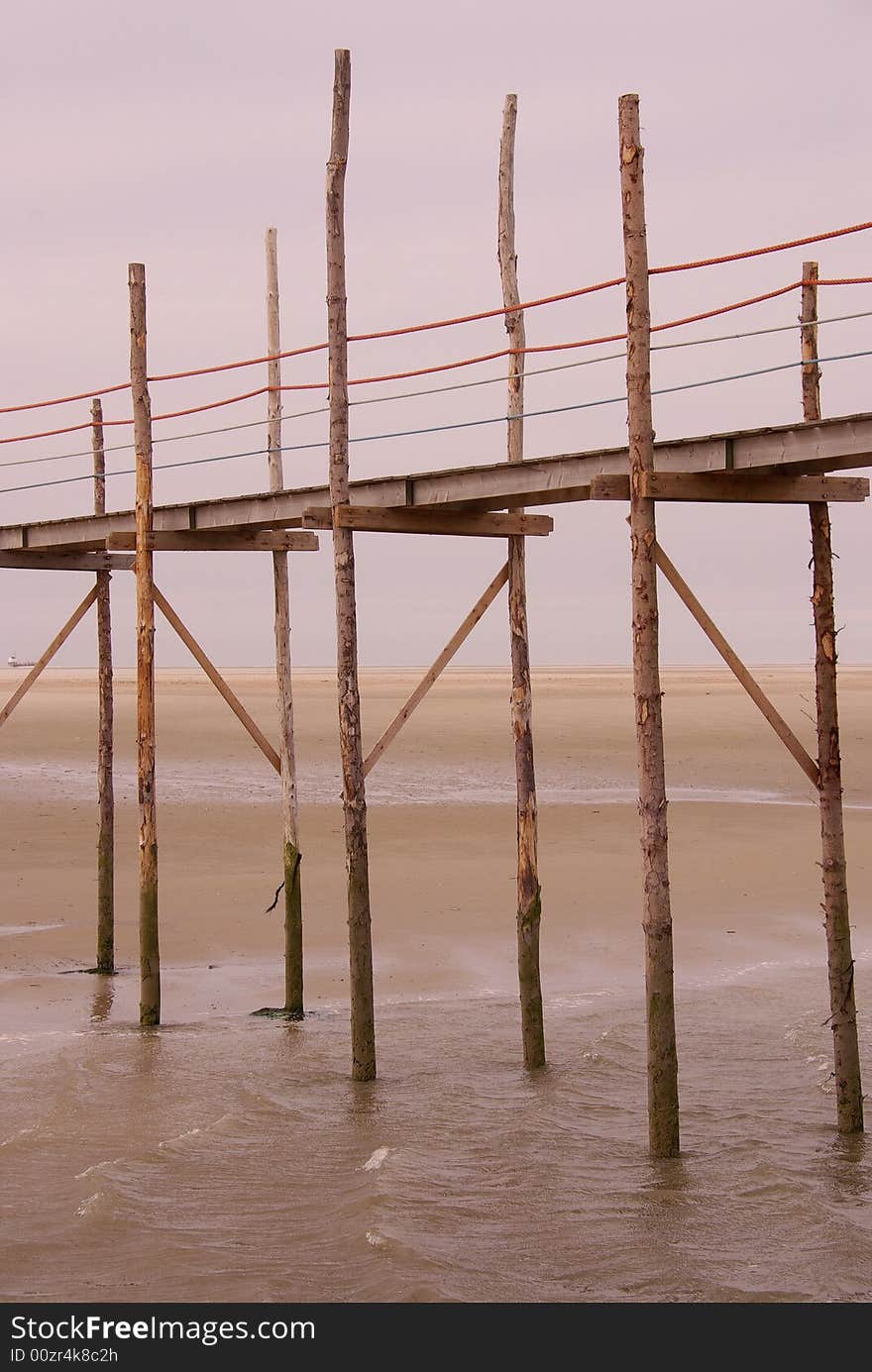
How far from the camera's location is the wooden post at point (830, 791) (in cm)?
984

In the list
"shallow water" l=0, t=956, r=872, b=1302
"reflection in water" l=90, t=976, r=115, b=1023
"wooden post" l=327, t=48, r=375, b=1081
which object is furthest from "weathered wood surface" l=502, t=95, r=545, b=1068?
"reflection in water" l=90, t=976, r=115, b=1023

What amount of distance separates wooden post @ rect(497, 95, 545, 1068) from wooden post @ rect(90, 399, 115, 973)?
4962 mm

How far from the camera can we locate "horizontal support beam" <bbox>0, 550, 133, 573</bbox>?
1652 centimetres

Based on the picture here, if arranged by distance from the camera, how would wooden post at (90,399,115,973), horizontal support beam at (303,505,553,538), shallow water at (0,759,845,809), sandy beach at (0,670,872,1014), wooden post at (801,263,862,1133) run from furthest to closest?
shallow water at (0,759,845,809) → sandy beach at (0,670,872,1014) → wooden post at (90,399,115,973) → horizontal support beam at (303,505,553,538) → wooden post at (801,263,862,1133)

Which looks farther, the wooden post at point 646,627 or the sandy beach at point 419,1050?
the wooden post at point 646,627

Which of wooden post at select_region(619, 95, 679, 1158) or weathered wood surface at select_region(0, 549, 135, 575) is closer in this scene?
wooden post at select_region(619, 95, 679, 1158)

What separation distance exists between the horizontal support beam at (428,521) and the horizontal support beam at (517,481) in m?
0.17

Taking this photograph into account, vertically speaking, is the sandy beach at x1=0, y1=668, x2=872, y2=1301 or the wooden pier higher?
the wooden pier

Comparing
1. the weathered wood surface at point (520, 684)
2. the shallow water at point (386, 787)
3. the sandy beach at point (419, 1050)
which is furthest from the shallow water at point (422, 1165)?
the shallow water at point (386, 787)

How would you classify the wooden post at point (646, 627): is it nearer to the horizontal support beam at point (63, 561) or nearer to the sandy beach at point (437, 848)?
the sandy beach at point (437, 848)

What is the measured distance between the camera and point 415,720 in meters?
42.4

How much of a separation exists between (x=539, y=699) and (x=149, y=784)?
132 feet

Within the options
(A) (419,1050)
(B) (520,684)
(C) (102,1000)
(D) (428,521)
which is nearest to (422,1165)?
(A) (419,1050)

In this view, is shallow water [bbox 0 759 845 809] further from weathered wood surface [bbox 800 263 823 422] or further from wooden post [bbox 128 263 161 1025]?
weathered wood surface [bbox 800 263 823 422]
